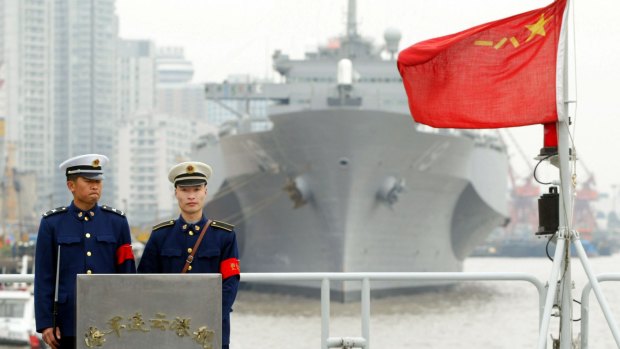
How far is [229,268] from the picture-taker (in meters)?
5.28

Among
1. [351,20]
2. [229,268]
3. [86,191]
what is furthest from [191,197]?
[351,20]

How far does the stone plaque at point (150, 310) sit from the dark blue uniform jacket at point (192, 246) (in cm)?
49

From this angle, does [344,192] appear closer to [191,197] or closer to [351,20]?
[351,20]

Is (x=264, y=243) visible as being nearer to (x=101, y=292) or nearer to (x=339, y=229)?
(x=339, y=229)

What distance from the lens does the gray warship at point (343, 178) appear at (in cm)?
3256

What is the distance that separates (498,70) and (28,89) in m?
132

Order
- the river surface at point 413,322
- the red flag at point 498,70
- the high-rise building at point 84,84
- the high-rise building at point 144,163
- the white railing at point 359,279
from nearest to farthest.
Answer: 1. the white railing at point 359,279
2. the red flag at point 498,70
3. the river surface at point 413,322
4. the high-rise building at point 84,84
5. the high-rise building at point 144,163

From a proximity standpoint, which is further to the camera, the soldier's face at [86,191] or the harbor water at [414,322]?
the harbor water at [414,322]

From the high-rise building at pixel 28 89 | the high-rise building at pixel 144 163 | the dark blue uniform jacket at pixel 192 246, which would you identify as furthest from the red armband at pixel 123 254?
the high-rise building at pixel 144 163

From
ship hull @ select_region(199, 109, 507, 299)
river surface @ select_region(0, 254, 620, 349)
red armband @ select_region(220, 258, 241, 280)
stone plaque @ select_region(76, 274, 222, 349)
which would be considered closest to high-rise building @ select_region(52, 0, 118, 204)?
ship hull @ select_region(199, 109, 507, 299)

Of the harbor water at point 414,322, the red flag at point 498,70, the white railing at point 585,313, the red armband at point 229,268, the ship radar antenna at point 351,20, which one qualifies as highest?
the ship radar antenna at point 351,20

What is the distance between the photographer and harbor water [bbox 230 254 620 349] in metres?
21.6

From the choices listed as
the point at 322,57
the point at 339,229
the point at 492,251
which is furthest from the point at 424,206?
the point at 492,251

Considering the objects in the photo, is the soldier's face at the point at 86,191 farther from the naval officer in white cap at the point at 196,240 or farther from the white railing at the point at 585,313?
the white railing at the point at 585,313
